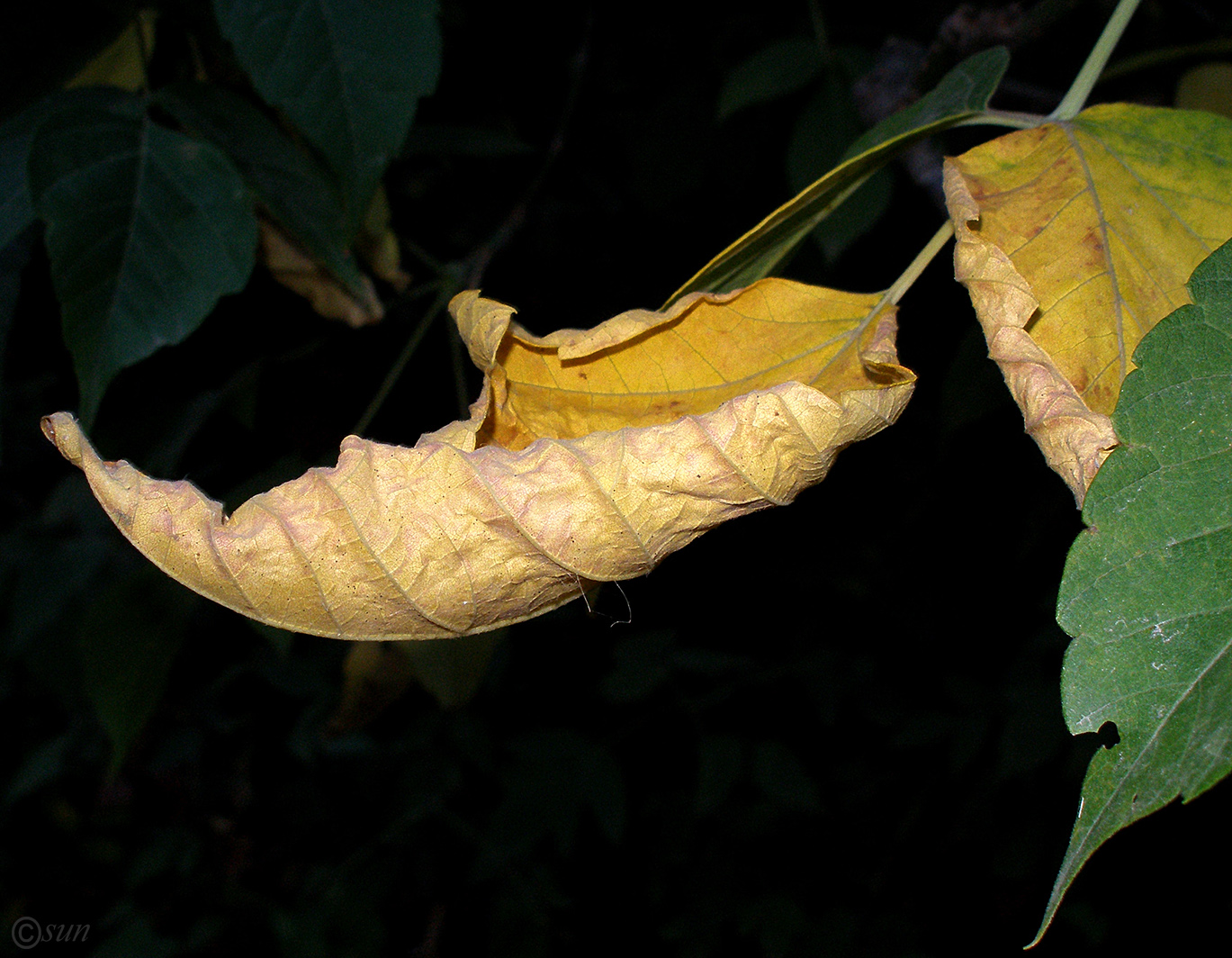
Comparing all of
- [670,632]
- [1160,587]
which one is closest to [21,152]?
[1160,587]

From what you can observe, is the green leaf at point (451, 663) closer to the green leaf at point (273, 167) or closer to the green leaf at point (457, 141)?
the green leaf at point (273, 167)

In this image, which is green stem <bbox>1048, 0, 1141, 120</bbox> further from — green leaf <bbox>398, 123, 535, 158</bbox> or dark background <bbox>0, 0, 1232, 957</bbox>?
green leaf <bbox>398, 123, 535, 158</bbox>

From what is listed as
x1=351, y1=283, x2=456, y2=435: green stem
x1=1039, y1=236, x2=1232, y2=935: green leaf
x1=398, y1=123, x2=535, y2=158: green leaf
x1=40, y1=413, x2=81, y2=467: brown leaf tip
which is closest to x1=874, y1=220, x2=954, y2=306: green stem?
x1=1039, y1=236, x2=1232, y2=935: green leaf

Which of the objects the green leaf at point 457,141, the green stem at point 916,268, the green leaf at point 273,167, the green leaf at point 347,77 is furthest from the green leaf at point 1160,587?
the green leaf at point 457,141

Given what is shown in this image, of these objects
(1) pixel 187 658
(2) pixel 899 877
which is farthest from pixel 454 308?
(1) pixel 187 658

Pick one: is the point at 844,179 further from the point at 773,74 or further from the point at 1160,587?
the point at 773,74

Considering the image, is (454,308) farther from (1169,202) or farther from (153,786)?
(153,786)
